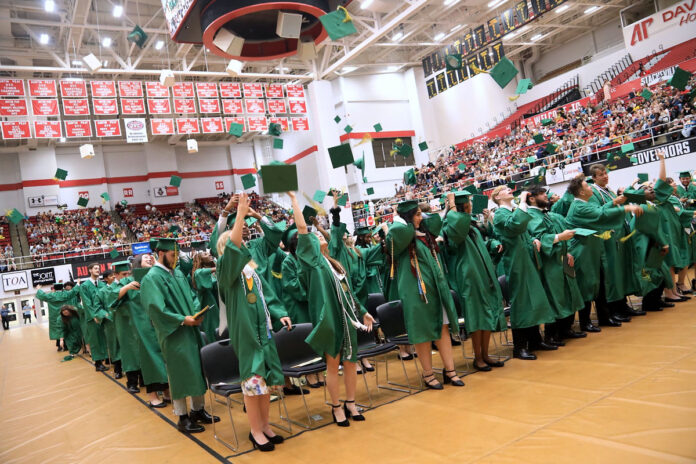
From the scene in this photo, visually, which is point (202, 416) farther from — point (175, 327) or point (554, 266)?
point (554, 266)

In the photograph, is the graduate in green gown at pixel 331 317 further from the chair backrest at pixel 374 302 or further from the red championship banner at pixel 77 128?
the red championship banner at pixel 77 128

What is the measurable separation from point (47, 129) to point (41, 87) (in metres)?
1.49

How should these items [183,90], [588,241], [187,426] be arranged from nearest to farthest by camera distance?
[187,426] → [588,241] → [183,90]

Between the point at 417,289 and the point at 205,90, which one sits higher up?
the point at 205,90

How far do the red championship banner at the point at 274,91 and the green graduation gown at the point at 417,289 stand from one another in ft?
49.7

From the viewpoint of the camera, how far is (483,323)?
4500 millimetres

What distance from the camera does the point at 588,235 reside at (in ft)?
16.8

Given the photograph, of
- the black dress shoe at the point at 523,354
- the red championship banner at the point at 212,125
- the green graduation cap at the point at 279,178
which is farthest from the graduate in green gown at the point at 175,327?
the red championship banner at the point at 212,125

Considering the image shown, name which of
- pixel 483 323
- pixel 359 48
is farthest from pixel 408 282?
pixel 359 48

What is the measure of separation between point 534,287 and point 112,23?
18889mm

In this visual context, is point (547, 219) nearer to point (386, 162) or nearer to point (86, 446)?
point (86, 446)

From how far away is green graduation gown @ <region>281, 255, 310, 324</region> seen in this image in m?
5.12

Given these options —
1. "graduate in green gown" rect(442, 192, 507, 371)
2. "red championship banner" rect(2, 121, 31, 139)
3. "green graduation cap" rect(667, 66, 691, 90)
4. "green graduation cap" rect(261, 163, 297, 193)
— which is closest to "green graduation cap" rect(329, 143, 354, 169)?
"graduate in green gown" rect(442, 192, 507, 371)

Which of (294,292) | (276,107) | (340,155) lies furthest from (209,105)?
(294,292)
